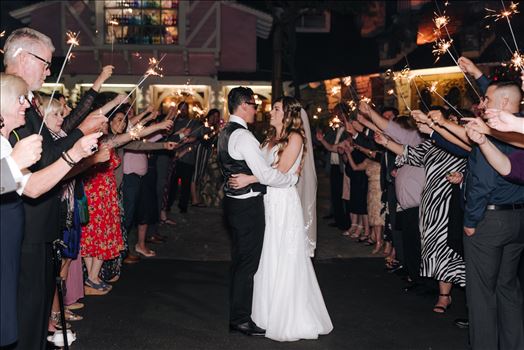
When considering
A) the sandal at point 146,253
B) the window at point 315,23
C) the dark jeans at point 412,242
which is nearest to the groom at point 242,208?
the dark jeans at point 412,242

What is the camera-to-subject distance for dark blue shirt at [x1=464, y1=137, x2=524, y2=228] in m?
4.91

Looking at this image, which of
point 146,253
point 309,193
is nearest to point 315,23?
point 146,253

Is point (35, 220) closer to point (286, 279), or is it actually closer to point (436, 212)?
Result: point (286, 279)

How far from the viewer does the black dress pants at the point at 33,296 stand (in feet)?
12.9

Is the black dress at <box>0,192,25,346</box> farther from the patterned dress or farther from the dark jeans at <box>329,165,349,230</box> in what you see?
the dark jeans at <box>329,165,349,230</box>

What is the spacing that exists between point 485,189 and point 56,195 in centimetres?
322

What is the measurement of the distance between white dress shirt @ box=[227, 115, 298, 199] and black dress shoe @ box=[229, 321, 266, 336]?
4.36 ft

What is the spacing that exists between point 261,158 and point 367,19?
22491mm

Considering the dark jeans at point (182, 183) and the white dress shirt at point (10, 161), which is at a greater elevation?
the white dress shirt at point (10, 161)

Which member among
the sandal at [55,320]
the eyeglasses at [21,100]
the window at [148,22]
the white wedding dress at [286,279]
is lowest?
the sandal at [55,320]

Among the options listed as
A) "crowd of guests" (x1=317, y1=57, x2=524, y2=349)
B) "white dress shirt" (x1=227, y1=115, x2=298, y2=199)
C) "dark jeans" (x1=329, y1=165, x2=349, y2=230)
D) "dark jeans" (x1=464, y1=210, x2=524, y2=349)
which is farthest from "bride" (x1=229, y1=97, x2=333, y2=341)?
"dark jeans" (x1=329, y1=165, x2=349, y2=230)

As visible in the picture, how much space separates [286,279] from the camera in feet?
19.2

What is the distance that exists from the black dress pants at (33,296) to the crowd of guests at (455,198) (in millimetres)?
2896

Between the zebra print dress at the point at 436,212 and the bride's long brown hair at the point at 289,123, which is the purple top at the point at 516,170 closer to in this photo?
the zebra print dress at the point at 436,212
